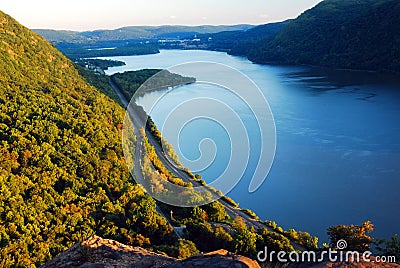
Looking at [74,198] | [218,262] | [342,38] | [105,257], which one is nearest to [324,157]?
[74,198]

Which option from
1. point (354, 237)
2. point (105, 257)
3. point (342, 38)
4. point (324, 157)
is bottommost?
point (324, 157)

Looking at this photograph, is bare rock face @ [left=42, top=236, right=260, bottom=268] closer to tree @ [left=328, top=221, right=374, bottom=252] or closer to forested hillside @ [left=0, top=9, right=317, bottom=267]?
forested hillside @ [left=0, top=9, right=317, bottom=267]

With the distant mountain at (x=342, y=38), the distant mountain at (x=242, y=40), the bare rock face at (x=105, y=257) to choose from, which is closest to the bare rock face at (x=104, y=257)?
the bare rock face at (x=105, y=257)

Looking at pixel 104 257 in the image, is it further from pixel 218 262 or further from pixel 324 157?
pixel 324 157

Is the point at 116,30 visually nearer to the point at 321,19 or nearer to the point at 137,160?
the point at 321,19

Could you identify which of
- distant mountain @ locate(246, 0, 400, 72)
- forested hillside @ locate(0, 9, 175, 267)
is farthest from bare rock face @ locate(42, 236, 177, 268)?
distant mountain @ locate(246, 0, 400, 72)
